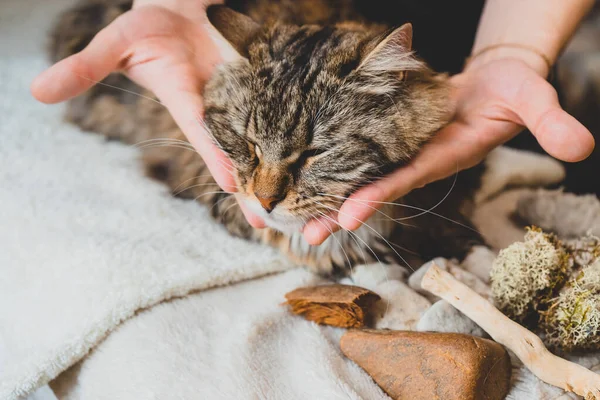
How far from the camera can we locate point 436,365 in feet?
2.90

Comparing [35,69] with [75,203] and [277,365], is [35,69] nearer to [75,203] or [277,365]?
[75,203]

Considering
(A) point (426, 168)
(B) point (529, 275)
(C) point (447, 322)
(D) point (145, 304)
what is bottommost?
(D) point (145, 304)

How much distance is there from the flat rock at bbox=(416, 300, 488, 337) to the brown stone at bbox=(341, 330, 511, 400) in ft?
0.21

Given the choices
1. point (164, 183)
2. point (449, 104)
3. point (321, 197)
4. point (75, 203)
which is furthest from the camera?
point (164, 183)

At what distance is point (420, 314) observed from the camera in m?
1.09

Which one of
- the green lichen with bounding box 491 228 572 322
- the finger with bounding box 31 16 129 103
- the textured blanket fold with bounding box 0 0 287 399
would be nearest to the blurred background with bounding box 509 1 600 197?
the green lichen with bounding box 491 228 572 322

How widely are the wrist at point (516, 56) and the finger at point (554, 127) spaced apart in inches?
9.4

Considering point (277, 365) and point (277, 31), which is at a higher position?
point (277, 31)

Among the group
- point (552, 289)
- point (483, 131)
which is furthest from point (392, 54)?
point (552, 289)

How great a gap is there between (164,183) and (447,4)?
112 centimetres

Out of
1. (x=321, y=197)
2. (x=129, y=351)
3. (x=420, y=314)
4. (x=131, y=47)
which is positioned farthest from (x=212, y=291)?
(x=131, y=47)

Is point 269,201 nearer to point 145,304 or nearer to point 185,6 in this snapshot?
point 145,304

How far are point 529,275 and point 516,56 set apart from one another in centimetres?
58

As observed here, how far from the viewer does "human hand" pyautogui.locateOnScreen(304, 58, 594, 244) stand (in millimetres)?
907
